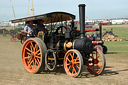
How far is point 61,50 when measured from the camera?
7.70m

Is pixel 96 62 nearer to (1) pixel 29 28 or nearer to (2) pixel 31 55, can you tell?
(2) pixel 31 55

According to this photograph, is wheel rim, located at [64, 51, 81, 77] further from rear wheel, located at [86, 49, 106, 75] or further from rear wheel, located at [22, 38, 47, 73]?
rear wheel, located at [22, 38, 47, 73]

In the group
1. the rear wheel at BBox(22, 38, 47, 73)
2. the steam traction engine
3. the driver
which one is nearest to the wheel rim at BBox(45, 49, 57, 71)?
the steam traction engine

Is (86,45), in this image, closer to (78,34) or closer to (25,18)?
(78,34)

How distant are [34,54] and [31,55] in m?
0.14

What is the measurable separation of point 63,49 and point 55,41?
0.46m

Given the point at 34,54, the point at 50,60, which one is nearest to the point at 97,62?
the point at 50,60

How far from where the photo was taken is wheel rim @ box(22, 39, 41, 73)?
309 inches

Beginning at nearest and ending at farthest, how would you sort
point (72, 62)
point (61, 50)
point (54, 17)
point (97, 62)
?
point (72, 62) < point (97, 62) < point (61, 50) < point (54, 17)

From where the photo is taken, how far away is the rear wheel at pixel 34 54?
24.6 feet

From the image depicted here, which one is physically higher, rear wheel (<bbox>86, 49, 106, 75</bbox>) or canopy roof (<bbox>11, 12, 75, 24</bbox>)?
canopy roof (<bbox>11, 12, 75, 24</bbox>)

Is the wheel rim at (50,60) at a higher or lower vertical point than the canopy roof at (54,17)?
lower

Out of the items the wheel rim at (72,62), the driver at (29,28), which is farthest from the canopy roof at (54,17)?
the wheel rim at (72,62)

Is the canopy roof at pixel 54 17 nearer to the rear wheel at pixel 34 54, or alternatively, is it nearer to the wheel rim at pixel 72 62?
the rear wheel at pixel 34 54
